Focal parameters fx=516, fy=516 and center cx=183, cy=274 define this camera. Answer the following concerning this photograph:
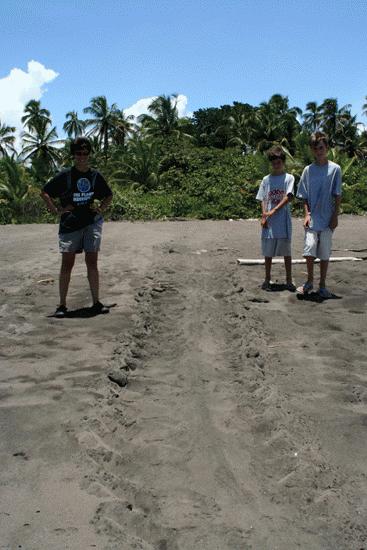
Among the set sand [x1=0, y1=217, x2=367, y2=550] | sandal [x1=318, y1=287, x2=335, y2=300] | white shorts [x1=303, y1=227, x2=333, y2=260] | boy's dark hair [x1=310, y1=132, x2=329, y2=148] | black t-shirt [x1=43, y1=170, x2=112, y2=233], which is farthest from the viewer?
white shorts [x1=303, y1=227, x2=333, y2=260]

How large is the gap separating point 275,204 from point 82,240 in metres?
2.44

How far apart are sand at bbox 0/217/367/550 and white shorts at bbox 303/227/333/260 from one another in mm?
527

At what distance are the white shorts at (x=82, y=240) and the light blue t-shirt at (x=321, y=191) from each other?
2.42 meters

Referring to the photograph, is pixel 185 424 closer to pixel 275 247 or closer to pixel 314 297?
pixel 314 297

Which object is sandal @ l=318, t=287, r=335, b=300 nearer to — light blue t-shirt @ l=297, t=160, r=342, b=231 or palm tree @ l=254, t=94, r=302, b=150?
light blue t-shirt @ l=297, t=160, r=342, b=231

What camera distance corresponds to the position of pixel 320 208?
5805mm

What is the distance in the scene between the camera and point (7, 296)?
599 centimetres

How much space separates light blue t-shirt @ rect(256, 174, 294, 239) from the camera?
6.20 m

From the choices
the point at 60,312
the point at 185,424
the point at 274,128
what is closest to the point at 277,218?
the point at 60,312

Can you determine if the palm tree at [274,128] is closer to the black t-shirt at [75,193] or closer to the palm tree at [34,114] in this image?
the palm tree at [34,114]

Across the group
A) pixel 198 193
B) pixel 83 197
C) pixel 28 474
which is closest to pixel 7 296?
pixel 83 197

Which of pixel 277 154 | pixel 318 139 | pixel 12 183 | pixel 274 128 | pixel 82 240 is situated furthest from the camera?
pixel 274 128

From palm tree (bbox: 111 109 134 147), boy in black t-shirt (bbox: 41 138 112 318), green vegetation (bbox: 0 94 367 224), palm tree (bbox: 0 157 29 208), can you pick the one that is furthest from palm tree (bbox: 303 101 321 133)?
boy in black t-shirt (bbox: 41 138 112 318)

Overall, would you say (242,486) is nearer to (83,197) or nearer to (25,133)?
(83,197)
